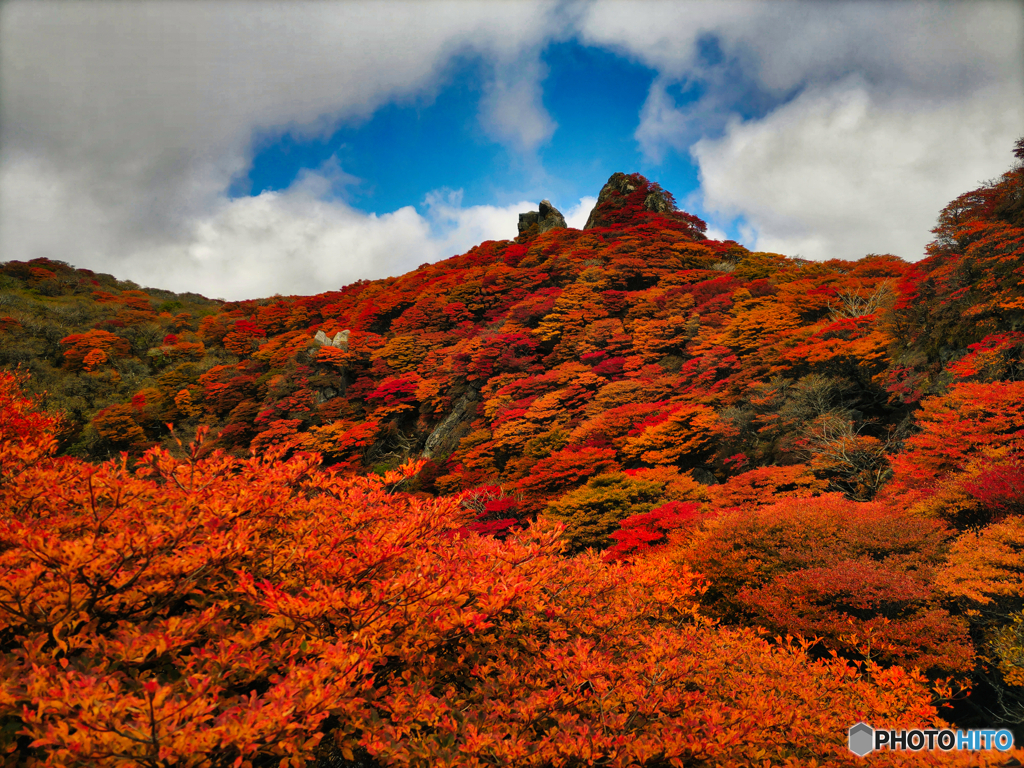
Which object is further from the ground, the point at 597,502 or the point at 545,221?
the point at 545,221

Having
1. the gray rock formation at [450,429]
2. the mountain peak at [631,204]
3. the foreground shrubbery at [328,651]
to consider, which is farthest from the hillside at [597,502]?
the mountain peak at [631,204]

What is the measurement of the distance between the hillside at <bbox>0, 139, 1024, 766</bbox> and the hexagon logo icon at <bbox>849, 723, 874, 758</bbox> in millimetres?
204

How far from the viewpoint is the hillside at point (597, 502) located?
10.7 feet

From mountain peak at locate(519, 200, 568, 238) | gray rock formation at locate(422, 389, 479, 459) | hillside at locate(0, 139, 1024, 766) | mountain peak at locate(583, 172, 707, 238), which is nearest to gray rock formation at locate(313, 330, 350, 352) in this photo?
hillside at locate(0, 139, 1024, 766)

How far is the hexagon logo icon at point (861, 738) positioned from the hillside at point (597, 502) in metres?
0.20

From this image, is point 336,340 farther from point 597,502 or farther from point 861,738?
point 861,738

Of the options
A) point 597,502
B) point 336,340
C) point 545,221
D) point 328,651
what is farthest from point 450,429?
point 545,221

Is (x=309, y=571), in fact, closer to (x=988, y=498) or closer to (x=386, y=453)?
(x=988, y=498)

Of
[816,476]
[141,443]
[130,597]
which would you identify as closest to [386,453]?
[141,443]

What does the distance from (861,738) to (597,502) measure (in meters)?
8.04

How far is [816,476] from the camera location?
40.0 feet

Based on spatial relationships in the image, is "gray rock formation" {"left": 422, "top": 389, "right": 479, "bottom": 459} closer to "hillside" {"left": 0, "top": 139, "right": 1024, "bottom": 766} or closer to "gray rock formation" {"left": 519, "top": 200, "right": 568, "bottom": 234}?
"hillside" {"left": 0, "top": 139, "right": 1024, "bottom": 766}

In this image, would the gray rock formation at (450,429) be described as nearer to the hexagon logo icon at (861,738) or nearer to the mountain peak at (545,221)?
the hexagon logo icon at (861,738)

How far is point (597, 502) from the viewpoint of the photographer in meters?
12.3
